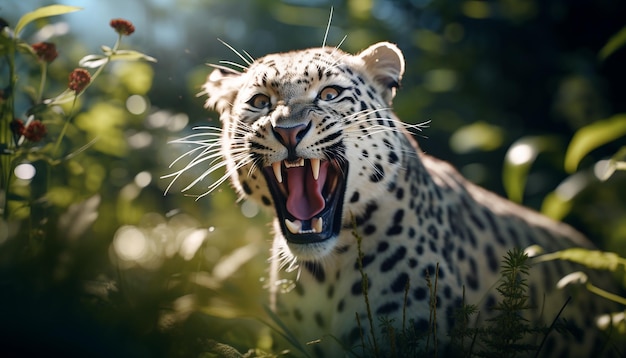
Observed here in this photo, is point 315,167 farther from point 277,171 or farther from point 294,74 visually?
point 294,74

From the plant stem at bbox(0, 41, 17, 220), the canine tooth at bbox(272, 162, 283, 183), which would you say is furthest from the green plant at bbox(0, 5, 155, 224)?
the canine tooth at bbox(272, 162, 283, 183)

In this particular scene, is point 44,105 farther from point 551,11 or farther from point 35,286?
point 551,11

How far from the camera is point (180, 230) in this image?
3.70 meters

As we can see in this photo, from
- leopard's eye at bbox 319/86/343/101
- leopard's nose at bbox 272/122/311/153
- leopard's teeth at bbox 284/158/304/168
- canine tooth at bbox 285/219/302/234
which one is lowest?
canine tooth at bbox 285/219/302/234

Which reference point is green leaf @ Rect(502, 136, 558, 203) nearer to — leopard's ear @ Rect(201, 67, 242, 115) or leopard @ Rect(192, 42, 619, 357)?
leopard @ Rect(192, 42, 619, 357)

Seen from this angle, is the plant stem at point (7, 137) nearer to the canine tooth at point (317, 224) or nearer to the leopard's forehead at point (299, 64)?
the leopard's forehead at point (299, 64)

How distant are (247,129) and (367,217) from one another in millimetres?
658

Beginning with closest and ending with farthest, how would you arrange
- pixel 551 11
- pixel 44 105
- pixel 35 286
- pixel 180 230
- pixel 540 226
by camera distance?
pixel 35 286 → pixel 44 105 → pixel 180 230 → pixel 540 226 → pixel 551 11

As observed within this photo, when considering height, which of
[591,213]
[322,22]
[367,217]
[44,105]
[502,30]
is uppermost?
[502,30]

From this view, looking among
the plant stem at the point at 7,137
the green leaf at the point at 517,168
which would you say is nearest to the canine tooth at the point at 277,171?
the plant stem at the point at 7,137

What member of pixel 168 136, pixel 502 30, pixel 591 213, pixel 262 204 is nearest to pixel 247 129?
pixel 262 204

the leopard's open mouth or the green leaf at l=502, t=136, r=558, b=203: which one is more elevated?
the green leaf at l=502, t=136, r=558, b=203

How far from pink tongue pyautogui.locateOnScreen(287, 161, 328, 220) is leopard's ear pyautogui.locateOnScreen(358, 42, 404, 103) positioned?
0.59 metres

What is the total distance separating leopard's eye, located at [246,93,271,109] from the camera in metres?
3.20
